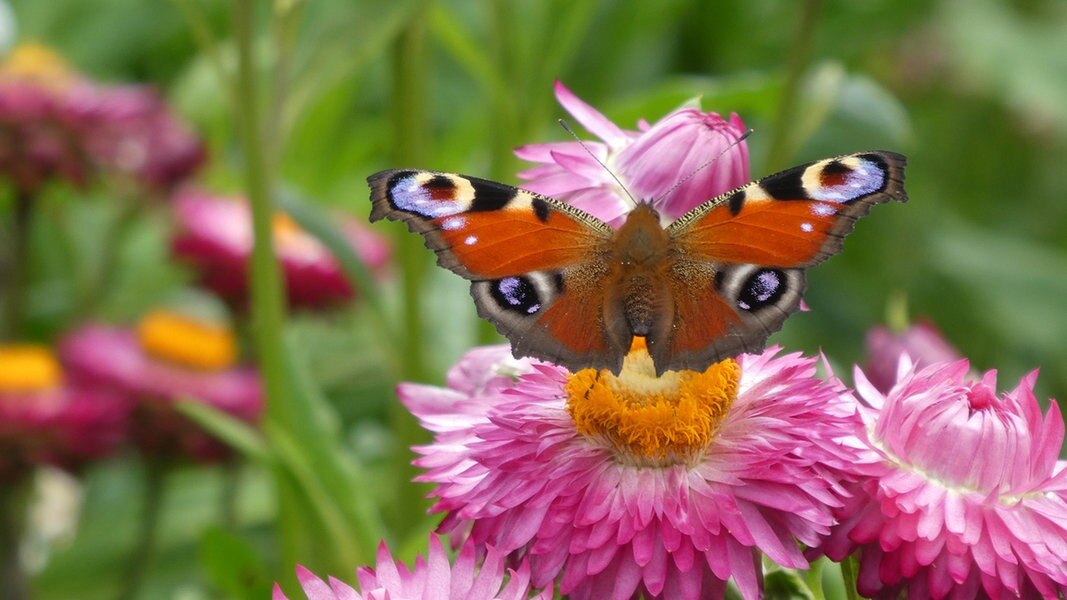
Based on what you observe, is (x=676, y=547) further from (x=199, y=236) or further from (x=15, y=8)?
(x=15, y=8)

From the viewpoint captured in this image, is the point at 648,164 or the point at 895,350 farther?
the point at 895,350

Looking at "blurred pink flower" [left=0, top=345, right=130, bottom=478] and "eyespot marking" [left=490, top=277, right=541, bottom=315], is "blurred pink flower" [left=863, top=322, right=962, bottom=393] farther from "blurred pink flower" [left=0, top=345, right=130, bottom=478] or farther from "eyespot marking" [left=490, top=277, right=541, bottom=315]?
"blurred pink flower" [left=0, top=345, right=130, bottom=478]

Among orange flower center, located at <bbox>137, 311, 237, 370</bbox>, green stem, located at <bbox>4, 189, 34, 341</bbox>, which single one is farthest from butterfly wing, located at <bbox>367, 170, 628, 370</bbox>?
green stem, located at <bbox>4, 189, 34, 341</bbox>

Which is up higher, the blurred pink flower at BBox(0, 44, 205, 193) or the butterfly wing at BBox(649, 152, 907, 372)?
the butterfly wing at BBox(649, 152, 907, 372)

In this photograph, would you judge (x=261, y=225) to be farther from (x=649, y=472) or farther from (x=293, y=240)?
(x=293, y=240)

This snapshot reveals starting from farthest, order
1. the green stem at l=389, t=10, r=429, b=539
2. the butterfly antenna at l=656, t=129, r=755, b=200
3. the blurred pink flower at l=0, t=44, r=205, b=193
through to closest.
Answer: the blurred pink flower at l=0, t=44, r=205, b=193
the green stem at l=389, t=10, r=429, b=539
the butterfly antenna at l=656, t=129, r=755, b=200

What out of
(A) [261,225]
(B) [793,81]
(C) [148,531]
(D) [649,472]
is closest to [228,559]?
(A) [261,225]
